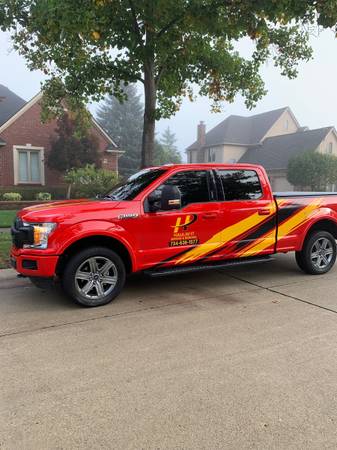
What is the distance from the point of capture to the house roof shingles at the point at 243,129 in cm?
4856

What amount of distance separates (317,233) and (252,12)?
428cm

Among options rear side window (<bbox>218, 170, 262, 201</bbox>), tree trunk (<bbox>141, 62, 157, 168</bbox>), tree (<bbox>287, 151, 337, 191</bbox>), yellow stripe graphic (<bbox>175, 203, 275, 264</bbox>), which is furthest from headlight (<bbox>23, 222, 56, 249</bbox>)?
tree (<bbox>287, 151, 337, 191</bbox>)

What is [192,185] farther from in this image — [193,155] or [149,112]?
[193,155]

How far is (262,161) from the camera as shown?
143 feet

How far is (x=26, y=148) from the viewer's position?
73.6 ft

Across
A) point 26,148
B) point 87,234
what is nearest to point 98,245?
point 87,234

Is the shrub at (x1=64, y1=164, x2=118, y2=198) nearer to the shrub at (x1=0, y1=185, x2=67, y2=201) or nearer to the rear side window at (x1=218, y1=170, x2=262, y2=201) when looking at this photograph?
the shrub at (x1=0, y1=185, x2=67, y2=201)

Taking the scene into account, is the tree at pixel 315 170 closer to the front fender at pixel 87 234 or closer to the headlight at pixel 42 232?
the front fender at pixel 87 234

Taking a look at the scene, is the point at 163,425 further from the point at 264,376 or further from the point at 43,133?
the point at 43,133

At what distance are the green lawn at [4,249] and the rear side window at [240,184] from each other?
163 inches

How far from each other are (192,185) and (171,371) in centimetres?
314

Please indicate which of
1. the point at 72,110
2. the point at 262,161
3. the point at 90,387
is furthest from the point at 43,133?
the point at 262,161

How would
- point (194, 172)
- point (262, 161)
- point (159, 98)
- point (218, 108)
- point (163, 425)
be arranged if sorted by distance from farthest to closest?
point (262, 161)
point (218, 108)
point (159, 98)
point (194, 172)
point (163, 425)

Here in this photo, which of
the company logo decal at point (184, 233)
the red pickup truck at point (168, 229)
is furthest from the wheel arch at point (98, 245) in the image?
the company logo decal at point (184, 233)
